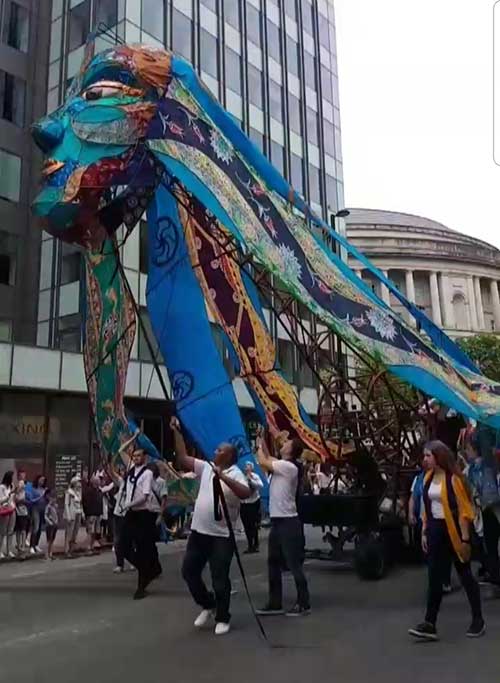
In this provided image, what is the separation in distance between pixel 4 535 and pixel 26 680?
859 cm

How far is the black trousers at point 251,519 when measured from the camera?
12.4 m

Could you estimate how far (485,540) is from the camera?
8.54m

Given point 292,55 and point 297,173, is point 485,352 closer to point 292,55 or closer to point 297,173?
point 297,173

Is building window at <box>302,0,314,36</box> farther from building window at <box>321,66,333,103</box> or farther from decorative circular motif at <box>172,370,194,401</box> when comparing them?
decorative circular motif at <box>172,370,194,401</box>

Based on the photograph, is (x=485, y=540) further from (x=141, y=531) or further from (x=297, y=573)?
(x=141, y=531)

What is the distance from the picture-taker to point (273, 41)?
35.0 m

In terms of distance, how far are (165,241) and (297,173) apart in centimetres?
2566

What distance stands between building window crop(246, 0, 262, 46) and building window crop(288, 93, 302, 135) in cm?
319

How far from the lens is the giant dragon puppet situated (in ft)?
27.7

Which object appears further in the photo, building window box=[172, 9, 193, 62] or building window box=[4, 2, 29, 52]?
building window box=[172, 9, 193, 62]

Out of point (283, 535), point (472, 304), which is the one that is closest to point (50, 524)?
point (283, 535)

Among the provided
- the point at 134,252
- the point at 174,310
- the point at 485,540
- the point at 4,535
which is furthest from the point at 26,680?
the point at 134,252

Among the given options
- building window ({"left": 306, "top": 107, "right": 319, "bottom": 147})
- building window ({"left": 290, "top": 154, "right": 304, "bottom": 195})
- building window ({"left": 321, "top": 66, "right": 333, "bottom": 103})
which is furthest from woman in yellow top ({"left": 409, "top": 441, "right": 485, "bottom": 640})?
building window ({"left": 321, "top": 66, "right": 333, "bottom": 103})

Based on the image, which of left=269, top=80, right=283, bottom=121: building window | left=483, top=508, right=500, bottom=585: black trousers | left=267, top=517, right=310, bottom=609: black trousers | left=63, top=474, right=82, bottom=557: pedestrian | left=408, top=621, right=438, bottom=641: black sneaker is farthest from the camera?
left=269, top=80, right=283, bottom=121: building window
